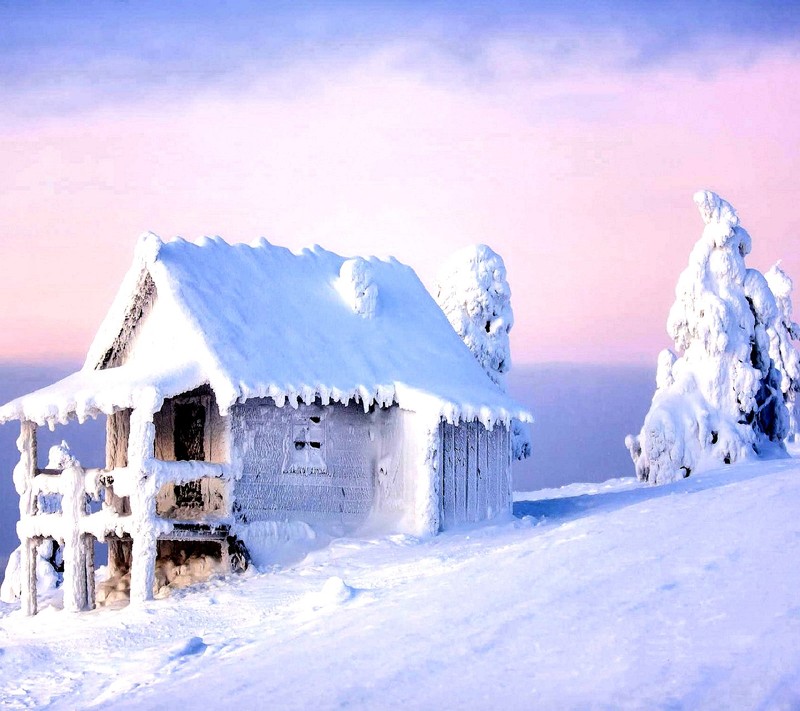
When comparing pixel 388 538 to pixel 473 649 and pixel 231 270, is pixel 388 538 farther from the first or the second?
pixel 473 649

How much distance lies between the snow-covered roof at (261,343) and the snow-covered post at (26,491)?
55 centimetres

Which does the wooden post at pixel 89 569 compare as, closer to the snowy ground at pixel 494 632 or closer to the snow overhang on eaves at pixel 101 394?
the snowy ground at pixel 494 632

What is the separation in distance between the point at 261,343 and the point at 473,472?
16.6 feet

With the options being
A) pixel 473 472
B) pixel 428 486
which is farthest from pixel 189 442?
pixel 473 472

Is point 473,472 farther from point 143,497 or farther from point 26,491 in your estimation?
point 26,491

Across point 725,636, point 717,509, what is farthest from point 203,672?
point 717,509

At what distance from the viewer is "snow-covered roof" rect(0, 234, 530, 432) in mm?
19422

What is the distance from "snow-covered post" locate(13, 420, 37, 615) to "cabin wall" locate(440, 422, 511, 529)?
7.62 metres

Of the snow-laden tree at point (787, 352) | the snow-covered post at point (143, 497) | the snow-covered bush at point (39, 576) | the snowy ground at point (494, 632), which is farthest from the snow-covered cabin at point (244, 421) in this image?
the snow-laden tree at point (787, 352)

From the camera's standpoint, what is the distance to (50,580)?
2512 centimetres

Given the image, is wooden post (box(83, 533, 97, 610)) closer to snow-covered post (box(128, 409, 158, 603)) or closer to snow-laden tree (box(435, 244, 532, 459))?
snow-covered post (box(128, 409, 158, 603))

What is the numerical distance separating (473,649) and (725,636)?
2.36 metres

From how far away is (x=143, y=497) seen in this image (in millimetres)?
18281

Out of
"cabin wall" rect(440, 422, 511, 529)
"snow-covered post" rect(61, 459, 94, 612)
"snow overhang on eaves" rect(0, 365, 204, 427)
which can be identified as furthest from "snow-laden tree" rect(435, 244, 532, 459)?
"snow-covered post" rect(61, 459, 94, 612)
